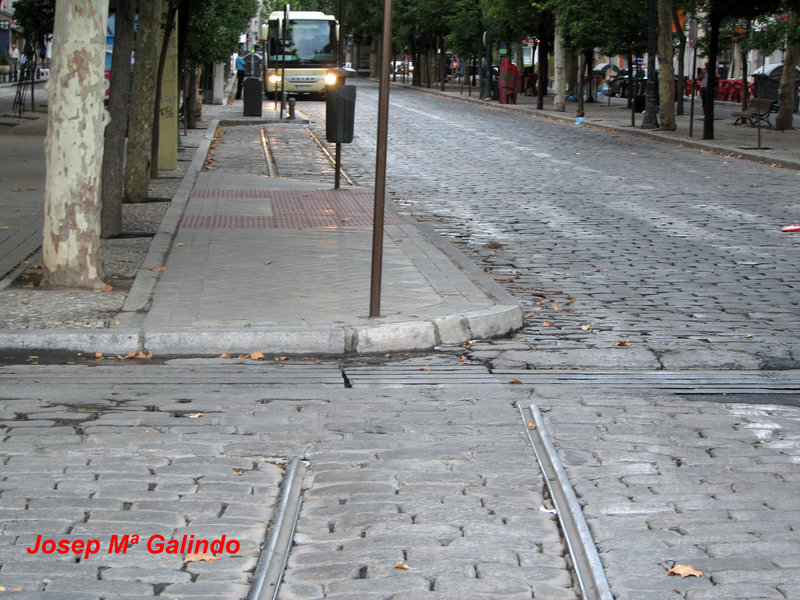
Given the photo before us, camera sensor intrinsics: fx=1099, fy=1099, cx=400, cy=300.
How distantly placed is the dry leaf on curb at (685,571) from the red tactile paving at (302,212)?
850 cm

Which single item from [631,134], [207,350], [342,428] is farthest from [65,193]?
[631,134]

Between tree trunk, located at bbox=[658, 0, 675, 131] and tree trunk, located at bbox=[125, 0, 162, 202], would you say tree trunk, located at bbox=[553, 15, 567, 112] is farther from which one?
tree trunk, located at bbox=[125, 0, 162, 202]

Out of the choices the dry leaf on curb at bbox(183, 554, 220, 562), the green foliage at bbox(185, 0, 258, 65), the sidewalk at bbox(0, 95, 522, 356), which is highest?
the green foliage at bbox(185, 0, 258, 65)

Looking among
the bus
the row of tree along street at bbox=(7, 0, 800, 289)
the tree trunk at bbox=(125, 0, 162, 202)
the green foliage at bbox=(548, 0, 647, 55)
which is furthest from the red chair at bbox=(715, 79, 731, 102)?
the tree trunk at bbox=(125, 0, 162, 202)

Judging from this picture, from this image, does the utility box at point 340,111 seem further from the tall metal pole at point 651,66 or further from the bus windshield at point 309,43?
the bus windshield at point 309,43

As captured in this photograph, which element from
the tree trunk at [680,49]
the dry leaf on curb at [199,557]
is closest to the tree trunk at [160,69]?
the dry leaf on curb at [199,557]

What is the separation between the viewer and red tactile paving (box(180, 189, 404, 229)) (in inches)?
476

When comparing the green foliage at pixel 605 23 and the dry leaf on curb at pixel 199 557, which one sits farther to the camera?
the green foliage at pixel 605 23

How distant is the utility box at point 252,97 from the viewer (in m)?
31.7

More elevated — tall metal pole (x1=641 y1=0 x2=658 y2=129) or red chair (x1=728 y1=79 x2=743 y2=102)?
red chair (x1=728 y1=79 x2=743 y2=102)

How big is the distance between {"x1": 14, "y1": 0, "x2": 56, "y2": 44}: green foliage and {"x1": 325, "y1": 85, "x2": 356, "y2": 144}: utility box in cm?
1177

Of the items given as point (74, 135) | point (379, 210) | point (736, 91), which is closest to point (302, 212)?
point (74, 135)

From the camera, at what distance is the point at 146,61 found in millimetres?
13305

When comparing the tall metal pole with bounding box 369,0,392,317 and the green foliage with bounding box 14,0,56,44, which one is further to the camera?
the green foliage with bounding box 14,0,56,44
